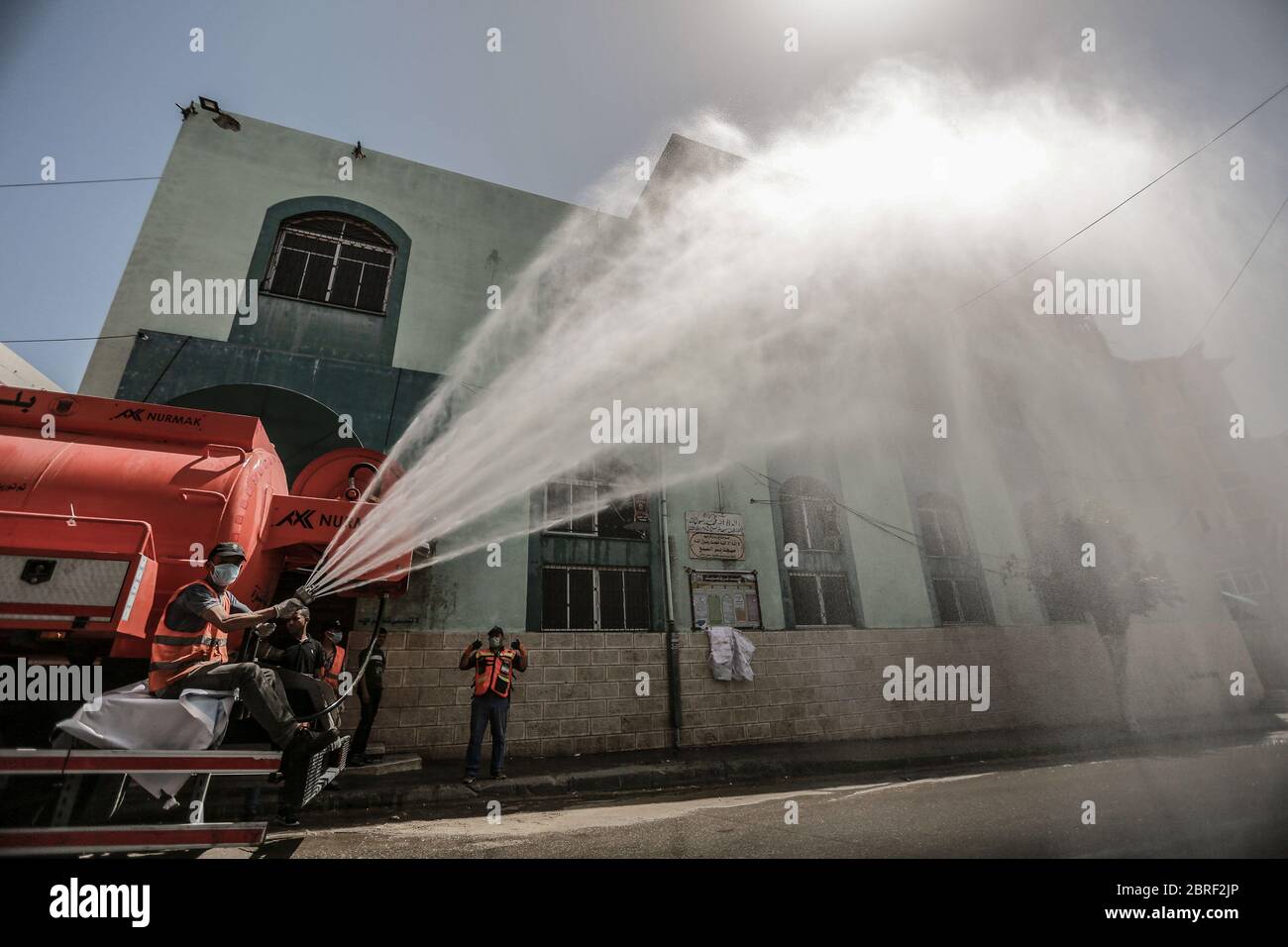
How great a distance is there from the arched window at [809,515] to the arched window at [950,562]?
2.87 metres

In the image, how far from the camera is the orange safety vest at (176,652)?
128 inches

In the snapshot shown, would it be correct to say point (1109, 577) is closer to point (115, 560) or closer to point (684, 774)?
point (684, 774)

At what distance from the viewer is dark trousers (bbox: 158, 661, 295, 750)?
128 inches

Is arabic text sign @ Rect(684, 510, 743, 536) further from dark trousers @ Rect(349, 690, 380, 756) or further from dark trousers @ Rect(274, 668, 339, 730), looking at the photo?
dark trousers @ Rect(274, 668, 339, 730)

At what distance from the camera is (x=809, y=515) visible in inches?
501

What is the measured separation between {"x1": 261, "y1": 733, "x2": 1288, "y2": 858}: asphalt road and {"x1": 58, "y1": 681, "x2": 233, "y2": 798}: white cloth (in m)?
1.49

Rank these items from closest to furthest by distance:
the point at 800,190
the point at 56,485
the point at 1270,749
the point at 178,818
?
the point at 56,485
the point at 178,818
the point at 1270,749
the point at 800,190

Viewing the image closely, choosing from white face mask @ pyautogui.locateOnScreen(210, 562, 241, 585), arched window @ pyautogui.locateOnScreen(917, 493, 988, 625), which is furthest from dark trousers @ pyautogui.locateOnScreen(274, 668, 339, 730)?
arched window @ pyautogui.locateOnScreen(917, 493, 988, 625)

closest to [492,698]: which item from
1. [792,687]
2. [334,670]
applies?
[334,670]

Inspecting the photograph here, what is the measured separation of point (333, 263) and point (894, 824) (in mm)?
13724

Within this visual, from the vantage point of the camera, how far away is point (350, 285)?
1102cm
